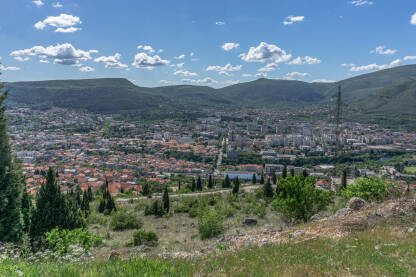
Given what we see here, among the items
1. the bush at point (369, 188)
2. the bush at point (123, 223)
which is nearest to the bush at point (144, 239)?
the bush at point (123, 223)

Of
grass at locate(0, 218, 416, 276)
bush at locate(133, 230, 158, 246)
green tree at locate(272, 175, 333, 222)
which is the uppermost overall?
grass at locate(0, 218, 416, 276)

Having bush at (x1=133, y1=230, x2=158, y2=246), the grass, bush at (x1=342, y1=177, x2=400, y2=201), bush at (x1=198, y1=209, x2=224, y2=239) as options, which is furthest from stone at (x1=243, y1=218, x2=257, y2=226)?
the grass

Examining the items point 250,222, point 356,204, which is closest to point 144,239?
point 250,222

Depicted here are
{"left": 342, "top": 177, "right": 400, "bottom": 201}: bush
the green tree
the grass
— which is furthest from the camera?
{"left": 342, "top": 177, "right": 400, "bottom": 201}: bush

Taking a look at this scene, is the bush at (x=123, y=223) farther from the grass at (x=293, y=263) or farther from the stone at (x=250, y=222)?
the grass at (x=293, y=263)

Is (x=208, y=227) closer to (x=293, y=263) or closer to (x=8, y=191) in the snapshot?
(x=8, y=191)

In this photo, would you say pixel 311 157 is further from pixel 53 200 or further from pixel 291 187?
pixel 53 200

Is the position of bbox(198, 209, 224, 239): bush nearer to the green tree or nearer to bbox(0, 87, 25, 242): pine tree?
the green tree

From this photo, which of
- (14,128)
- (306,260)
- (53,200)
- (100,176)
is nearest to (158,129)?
(14,128)
